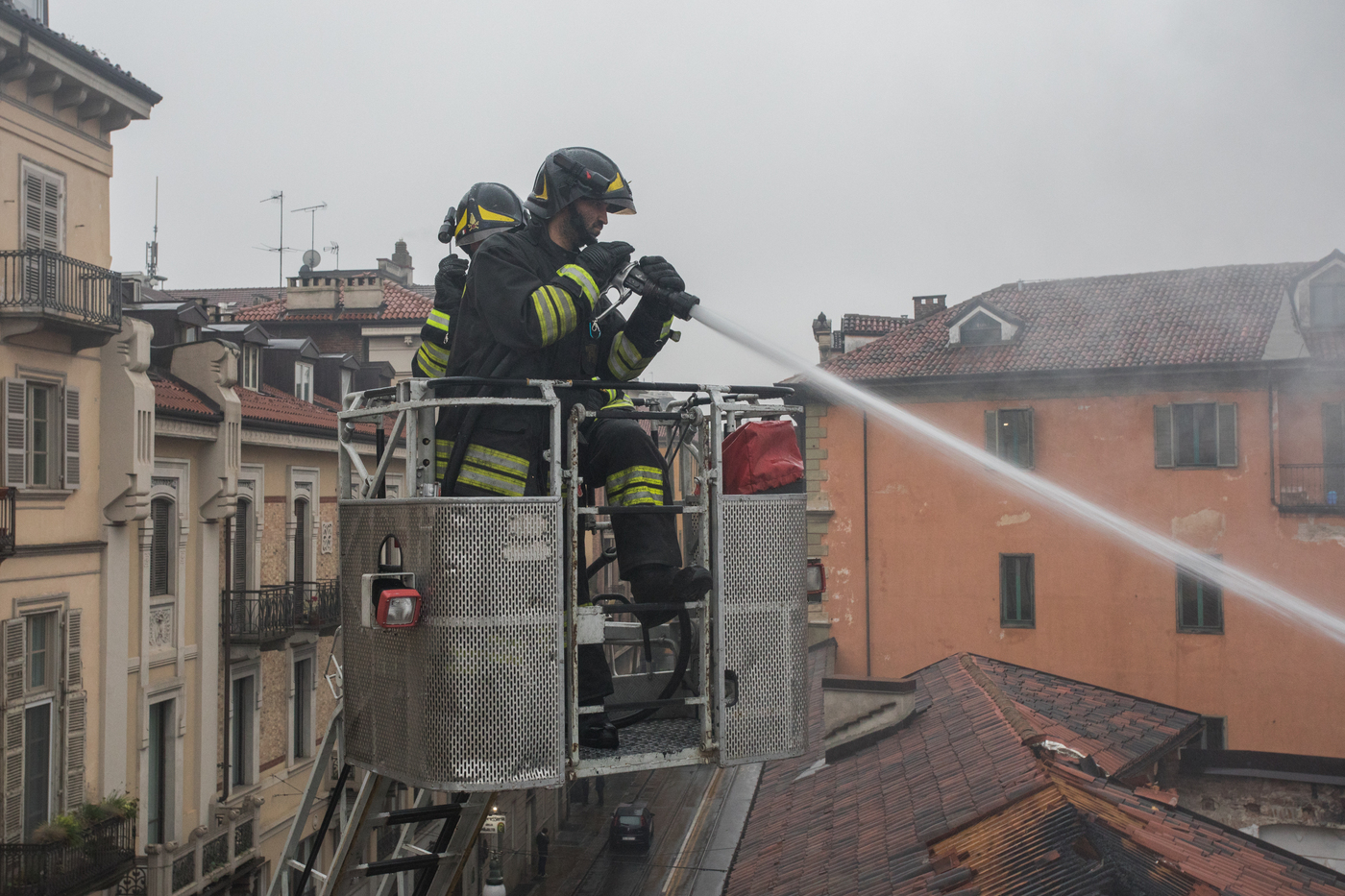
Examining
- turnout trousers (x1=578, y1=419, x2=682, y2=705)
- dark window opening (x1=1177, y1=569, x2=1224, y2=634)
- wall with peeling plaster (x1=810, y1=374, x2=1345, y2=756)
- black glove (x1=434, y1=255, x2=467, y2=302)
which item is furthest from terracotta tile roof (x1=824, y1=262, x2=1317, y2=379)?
turnout trousers (x1=578, y1=419, x2=682, y2=705)

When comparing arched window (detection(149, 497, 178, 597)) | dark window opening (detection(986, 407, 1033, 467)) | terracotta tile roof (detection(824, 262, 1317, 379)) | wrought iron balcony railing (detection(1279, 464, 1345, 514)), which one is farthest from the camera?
dark window opening (detection(986, 407, 1033, 467))

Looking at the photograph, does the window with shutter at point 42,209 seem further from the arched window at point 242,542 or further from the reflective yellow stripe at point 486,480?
the reflective yellow stripe at point 486,480

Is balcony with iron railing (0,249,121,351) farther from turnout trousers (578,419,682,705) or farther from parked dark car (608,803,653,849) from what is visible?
parked dark car (608,803,653,849)

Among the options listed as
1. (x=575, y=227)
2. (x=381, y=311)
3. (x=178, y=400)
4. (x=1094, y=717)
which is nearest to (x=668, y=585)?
(x=575, y=227)

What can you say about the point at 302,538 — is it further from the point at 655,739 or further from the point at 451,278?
the point at 655,739

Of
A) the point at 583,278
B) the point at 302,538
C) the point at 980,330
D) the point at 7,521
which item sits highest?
the point at 980,330

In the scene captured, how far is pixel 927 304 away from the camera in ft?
119

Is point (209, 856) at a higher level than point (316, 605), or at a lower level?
lower

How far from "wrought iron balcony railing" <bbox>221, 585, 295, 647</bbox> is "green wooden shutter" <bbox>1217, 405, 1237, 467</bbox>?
20882mm

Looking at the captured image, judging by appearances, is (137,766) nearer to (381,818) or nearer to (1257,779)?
(381,818)

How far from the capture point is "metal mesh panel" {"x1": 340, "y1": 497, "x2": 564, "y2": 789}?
15.0 feet

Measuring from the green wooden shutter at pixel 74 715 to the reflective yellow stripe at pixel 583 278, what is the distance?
13.4m

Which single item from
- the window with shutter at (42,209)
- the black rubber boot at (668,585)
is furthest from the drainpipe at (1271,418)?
the black rubber boot at (668,585)

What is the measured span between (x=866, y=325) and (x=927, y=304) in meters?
2.08
